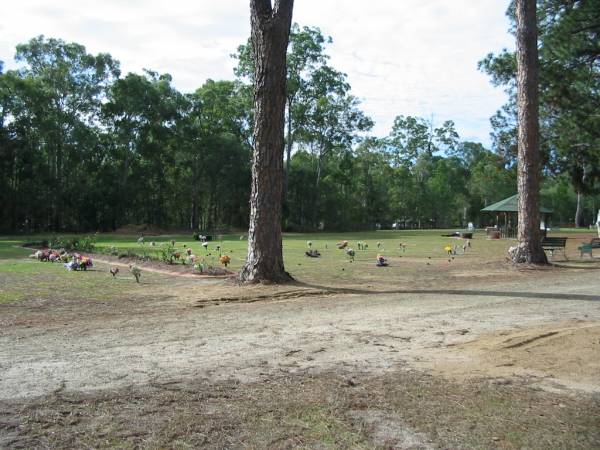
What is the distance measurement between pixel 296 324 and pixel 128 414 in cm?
360

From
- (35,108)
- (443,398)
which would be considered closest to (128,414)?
(443,398)

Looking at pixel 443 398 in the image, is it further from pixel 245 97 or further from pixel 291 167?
pixel 291 167

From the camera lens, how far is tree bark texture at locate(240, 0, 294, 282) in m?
11.7

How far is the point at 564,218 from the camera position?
9869 cm

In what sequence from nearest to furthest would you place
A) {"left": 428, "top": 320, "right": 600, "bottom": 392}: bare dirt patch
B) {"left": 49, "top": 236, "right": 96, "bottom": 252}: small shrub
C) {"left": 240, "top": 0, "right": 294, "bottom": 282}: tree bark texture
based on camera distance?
{"left": 428, "top": 320, "right": 600, "bottom": 392}: bare dirt patch < {"left": 240, "top": 0, "right": 294, "bottom": 282}: tree bark texture < {"left": 49, "top": 236, "right": 96, "bottom": 252}: small shrub

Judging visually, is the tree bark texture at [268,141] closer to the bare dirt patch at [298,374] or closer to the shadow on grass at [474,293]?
the shadow on grass at [474,293]

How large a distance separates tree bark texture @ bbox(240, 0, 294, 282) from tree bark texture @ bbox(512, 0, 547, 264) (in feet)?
27.0

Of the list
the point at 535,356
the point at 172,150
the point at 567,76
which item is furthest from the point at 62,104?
the point at 535,356

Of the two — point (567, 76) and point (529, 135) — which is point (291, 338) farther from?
point (567, 76)

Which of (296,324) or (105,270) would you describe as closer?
(296,324)

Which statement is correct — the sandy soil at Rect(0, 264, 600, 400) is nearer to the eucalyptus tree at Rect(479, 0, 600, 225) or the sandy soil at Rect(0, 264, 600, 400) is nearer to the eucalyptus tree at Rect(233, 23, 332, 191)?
the eucalyptus tree at Rect(479, 0, 600, 225)

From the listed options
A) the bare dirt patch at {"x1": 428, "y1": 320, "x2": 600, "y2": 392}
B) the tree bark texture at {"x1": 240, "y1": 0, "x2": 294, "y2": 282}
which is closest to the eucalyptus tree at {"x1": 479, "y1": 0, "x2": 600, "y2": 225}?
the tree bark texture at {"x1": 240, "y1": 0, "x2": 294, "y2": 282}

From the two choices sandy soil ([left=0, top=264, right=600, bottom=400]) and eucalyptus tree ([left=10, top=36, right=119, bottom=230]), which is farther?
eucalyptus tree ([left=10, top=36, right=119, bottom=230])

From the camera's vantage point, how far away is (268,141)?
11.7 metres
